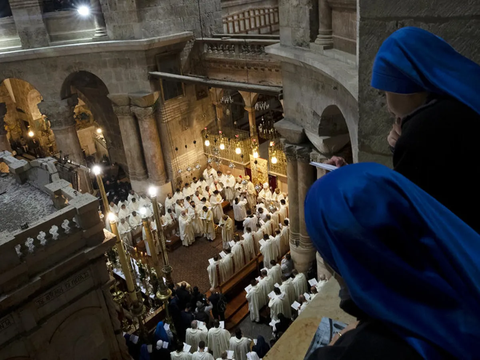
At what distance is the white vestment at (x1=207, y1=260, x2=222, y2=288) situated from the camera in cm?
1169

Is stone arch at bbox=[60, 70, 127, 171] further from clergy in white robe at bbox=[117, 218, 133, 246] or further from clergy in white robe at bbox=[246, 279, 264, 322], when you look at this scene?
clergy in white robe at bbox=[246, 279, 264, 322]

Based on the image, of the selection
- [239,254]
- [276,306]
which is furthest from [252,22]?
[276,306]

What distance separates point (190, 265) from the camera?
13.5m

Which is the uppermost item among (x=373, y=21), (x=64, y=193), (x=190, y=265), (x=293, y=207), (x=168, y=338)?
(x=373, y=21)

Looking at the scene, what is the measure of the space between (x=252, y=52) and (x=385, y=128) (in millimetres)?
10871

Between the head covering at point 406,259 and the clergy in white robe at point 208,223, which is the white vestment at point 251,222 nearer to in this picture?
the clergy in white robe at point 208,223

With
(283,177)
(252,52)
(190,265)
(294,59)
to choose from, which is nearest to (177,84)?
(252,52)

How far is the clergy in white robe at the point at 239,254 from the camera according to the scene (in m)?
12.3

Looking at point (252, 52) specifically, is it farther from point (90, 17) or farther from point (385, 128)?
point (385, 128)

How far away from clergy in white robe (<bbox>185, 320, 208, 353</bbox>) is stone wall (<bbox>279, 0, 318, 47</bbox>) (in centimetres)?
631

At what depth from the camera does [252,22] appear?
20.3 m

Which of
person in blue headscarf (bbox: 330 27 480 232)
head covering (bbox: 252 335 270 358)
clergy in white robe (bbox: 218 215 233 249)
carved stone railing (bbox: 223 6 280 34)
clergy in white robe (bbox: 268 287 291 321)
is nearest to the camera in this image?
person in blue headscarf (bbox: 330 27 480 232)

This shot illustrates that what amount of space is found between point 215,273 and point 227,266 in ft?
1.51

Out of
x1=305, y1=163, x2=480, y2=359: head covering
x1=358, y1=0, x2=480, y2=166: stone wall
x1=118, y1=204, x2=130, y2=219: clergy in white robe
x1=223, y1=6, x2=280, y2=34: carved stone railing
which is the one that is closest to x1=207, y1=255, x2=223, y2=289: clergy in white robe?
x1=118, y1=204, x2=130, y2=219: clergy in white robe
